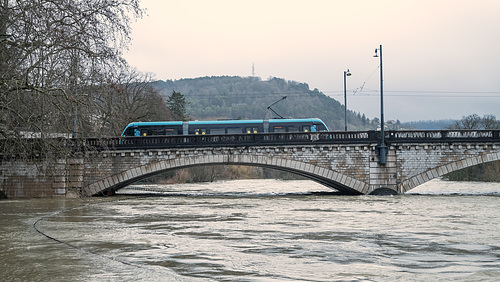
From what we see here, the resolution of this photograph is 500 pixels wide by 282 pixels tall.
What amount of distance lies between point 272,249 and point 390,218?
345 inches

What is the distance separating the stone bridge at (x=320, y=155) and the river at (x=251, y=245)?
10564 millimetres

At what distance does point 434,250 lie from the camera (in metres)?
12.6

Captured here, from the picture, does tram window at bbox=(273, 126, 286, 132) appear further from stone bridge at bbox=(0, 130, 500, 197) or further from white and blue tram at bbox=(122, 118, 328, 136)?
stone bridge at bbox=(0, 130, 500, 197)

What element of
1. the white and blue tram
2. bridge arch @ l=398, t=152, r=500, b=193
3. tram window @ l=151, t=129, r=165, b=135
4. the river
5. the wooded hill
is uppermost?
the wooded hill

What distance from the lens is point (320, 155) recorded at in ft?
114

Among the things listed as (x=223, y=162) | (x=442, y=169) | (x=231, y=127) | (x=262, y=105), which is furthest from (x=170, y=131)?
(x=262, y=105)

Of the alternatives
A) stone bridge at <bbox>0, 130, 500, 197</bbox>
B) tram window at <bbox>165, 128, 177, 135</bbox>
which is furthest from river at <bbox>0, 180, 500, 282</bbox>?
tram window at <bbox>165, 128, 177, 135</bbox>

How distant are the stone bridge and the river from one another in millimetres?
10564

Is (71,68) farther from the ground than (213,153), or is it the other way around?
(71,68)

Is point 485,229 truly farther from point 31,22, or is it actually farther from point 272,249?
point 31,22

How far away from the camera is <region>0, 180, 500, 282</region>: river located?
389 inches

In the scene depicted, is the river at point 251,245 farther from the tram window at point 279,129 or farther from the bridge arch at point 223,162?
the tram window at point 279,129

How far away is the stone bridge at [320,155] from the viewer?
34281 millimetres

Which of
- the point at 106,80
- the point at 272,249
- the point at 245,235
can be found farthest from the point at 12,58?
the point at 272,249
